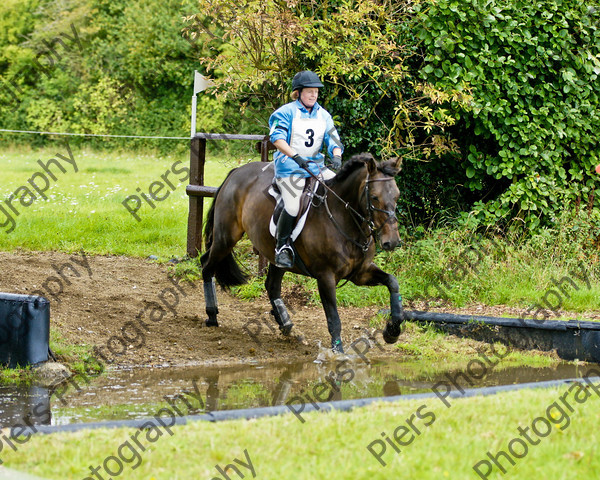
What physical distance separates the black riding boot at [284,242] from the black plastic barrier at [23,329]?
7.89 ft

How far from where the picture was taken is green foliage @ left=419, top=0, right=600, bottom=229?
11148 millimetres

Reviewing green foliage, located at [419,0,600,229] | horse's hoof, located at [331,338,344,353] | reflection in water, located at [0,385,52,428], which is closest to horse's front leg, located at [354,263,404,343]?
horse's hoof, located at [331,338,344,353]

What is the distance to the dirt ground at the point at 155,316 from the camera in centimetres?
818

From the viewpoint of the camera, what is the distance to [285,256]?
8.18 metres

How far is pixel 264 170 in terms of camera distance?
9.10 meters

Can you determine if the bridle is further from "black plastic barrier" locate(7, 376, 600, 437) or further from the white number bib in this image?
"black plastic barrier" locate(7, 376, 600, 437)

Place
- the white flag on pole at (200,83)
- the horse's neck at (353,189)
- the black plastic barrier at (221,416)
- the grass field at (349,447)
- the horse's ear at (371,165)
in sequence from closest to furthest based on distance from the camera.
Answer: the grass field at (349,447) → the black plastic barrier at (221,416) → the horse's ear at (371,165) → the horse's neck at (353,189) → the white flag on pole at (200,83)

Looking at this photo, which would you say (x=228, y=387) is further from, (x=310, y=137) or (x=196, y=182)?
(x=196, y=182)

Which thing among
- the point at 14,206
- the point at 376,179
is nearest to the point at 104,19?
the point at 14,206

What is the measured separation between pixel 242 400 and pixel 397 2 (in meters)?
7.04

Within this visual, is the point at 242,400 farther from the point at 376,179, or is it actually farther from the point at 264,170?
the point at 264,170

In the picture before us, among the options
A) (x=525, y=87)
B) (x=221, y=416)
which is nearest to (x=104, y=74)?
(x=525, y=87)

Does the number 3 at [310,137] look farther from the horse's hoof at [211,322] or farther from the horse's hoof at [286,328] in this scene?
the horse's hoof at [211,322]

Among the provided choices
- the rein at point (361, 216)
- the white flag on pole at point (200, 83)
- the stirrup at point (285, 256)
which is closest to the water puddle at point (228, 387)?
the stirrup at point (285, 256)
